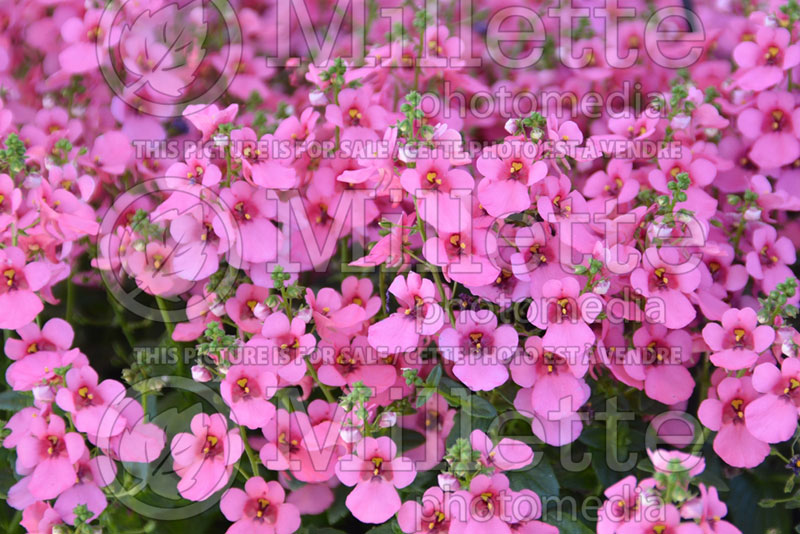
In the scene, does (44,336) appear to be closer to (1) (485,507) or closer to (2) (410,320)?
(2) (410,320)

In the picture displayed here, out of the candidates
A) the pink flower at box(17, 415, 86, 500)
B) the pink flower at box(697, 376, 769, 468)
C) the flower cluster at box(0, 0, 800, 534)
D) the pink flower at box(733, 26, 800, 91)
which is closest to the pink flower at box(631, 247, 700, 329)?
the flower cluster at box(0, 0, 800, 534)

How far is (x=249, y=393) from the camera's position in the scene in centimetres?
111

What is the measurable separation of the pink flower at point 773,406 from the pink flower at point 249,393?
62 centimetres

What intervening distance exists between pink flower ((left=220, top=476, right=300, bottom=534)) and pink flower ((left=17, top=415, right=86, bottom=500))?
212 mm

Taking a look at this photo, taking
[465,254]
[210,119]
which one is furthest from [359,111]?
[465,254]

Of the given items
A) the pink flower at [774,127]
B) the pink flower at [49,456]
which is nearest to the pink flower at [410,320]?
the pink flower at [49,456]

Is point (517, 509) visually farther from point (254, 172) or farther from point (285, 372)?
point (254, 172)

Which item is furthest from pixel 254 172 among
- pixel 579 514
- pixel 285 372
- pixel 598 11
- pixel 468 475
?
pixel 598 11

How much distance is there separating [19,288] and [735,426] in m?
1.02

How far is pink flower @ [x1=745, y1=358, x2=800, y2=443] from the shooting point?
3.44 ft

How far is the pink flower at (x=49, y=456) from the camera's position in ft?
3.65

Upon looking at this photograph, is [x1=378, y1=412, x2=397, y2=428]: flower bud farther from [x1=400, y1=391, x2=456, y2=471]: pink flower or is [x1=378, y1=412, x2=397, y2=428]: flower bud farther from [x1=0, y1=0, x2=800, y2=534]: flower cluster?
[x1=400, y1=391, x2=456, y2=471]: pink flower

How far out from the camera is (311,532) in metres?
1.21

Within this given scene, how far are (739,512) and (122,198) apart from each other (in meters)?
1.11
